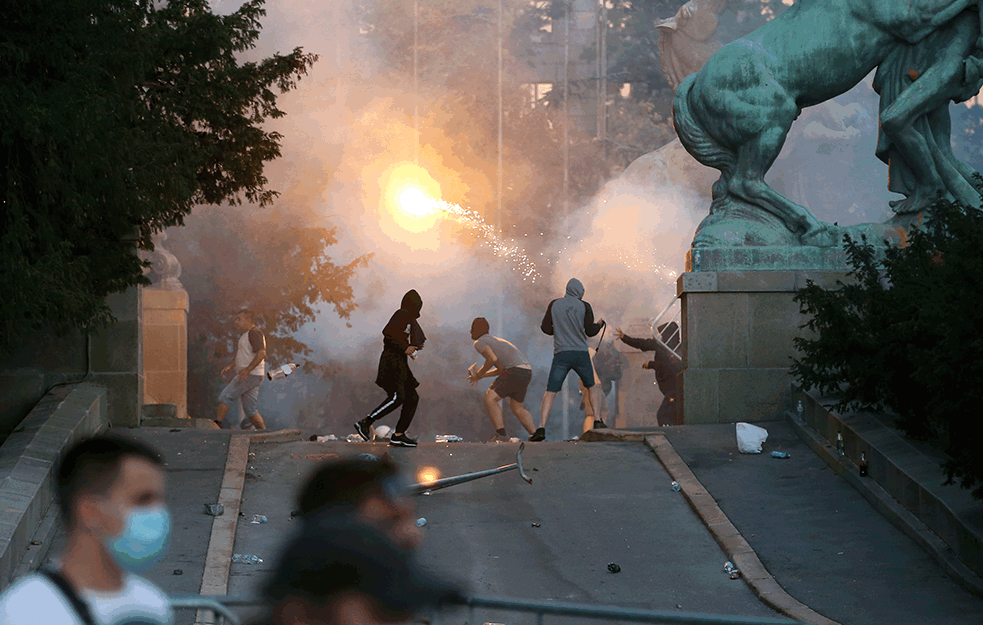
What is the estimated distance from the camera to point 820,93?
10711 millimetres

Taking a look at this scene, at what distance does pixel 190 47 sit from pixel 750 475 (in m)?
6.44

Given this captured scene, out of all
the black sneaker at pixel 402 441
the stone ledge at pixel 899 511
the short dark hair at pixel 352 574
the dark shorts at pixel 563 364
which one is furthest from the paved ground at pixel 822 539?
the short dark hair at pixel 352 574

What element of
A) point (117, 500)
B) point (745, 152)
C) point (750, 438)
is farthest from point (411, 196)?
point (117, 500)

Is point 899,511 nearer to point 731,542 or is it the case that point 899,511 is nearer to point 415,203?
point 731,542

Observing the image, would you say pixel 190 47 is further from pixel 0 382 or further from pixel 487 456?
pixel 487 456

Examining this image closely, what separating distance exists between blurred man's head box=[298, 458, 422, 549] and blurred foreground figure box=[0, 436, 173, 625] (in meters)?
0.38

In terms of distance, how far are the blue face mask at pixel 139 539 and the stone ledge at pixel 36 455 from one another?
122 inches

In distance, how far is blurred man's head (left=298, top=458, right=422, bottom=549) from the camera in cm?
219

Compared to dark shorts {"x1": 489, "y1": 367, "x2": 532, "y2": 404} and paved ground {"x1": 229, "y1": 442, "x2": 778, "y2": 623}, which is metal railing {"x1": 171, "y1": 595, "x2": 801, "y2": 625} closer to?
paved ground {"x1": 229, "y1": 442, "x2": 778, "y2": 623}

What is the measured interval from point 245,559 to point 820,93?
7.40m

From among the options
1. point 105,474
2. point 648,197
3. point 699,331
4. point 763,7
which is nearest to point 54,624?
point 105,474

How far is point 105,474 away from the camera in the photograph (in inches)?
95.7

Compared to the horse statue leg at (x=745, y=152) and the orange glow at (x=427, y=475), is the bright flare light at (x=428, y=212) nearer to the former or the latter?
the horse statue leg at (x=745, y=152)

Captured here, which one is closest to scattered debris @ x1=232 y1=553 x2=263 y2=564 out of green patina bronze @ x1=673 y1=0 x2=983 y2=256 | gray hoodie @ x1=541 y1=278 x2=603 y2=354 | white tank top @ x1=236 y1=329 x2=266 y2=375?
gray hoodie @ x1=541 y1=278 x2=603 y2=354
